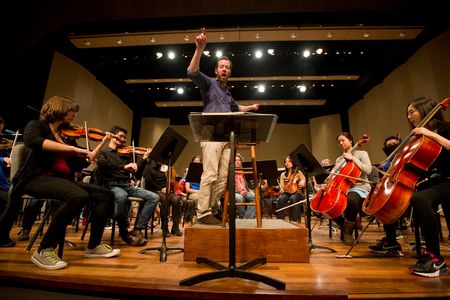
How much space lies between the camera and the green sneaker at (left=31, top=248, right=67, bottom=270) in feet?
5.94

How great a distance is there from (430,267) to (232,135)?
1.61m

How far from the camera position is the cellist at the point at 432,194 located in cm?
174

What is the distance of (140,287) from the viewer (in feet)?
4.48

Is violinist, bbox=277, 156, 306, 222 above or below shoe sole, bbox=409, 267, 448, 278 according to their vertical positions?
above

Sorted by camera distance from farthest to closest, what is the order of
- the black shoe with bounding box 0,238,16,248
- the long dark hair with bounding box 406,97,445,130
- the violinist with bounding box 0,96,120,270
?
the black shoe with bounding box 0,238,16,248
the long dark hair with bounding box 406,97,445,130
the violinist with bounding box 0,96,120,270

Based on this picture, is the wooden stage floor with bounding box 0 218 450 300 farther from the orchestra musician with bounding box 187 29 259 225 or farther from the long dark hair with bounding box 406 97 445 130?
the long dark hair with bounding box 406 97 445 130

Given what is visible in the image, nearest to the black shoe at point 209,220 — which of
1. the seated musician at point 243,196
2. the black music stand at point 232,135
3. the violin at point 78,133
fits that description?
the black music stand at point 232,135

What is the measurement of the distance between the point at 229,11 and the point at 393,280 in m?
4.51

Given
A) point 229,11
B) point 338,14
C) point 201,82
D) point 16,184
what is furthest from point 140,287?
point 338,14

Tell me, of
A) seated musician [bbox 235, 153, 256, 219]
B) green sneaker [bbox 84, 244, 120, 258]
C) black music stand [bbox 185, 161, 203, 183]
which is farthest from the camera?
seated musician [bbox 235, 153, 256, 219]

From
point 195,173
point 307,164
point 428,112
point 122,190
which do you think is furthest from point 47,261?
point 428,112

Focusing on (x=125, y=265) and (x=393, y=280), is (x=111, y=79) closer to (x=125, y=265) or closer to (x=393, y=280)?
(x=125, y=265)

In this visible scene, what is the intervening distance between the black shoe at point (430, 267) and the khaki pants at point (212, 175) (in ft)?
5.22

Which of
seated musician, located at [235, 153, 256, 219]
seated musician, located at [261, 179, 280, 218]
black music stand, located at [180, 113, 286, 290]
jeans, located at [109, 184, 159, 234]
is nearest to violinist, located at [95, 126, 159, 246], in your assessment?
jeans, located at [109, 184, 159, 234]
